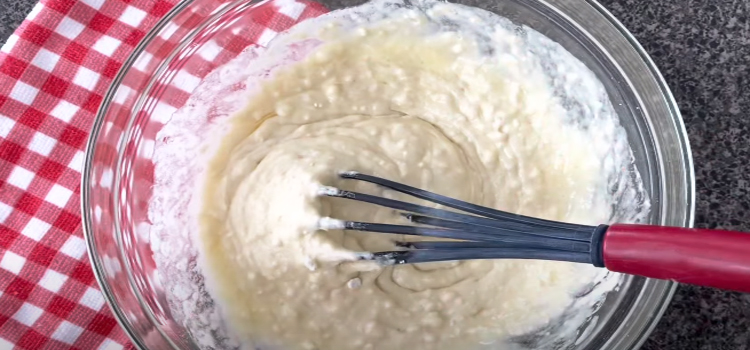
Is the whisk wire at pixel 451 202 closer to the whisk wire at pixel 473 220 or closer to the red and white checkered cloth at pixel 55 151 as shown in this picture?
the whisk wire at pixel 473 220

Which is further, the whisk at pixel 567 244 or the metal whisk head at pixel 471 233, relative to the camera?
the metal whisk head at pixel 471 233

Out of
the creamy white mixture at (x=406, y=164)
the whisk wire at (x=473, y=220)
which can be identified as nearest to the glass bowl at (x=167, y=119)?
the creamy white mixture at (x=406, y=164)

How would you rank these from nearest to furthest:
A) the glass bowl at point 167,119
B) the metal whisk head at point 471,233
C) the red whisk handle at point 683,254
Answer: the red whisk handle at point 683,254
the metal whisk head at point 471,233
the glass bowl at point 167,119

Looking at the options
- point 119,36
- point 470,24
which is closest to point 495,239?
point 470,24

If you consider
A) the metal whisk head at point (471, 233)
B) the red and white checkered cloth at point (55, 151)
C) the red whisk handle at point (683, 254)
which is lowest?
the red and white checkered cloth at point (55, 151)

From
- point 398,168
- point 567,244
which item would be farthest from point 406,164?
point 567,244

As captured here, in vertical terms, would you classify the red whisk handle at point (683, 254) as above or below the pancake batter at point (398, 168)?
above

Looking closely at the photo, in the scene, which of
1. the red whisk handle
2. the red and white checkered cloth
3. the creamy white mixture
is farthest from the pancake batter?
the red whisk handle
